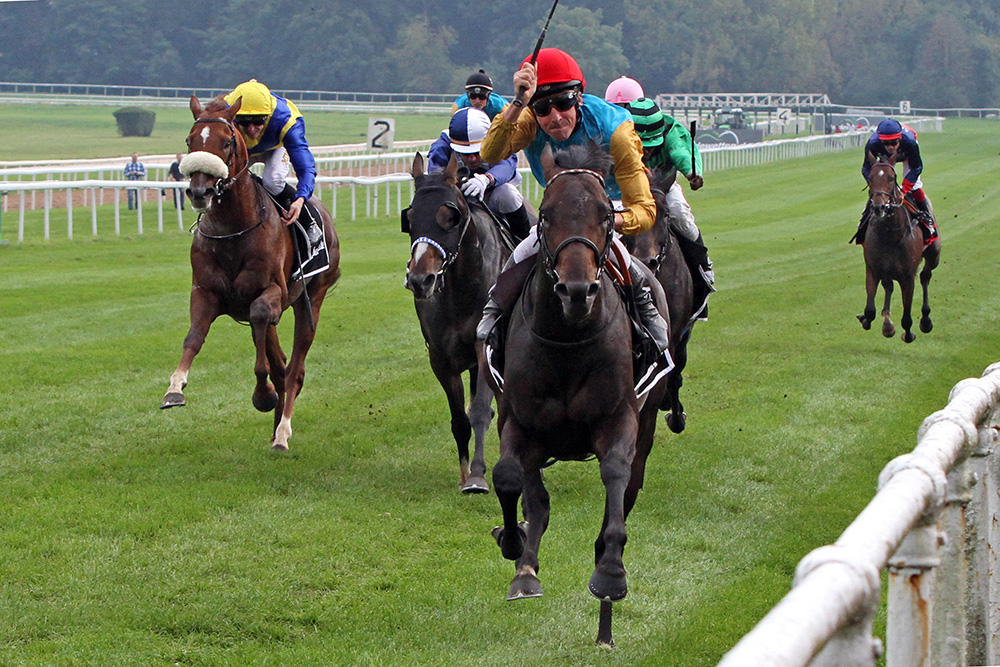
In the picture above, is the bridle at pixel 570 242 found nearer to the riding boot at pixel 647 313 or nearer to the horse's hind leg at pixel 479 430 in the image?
Result: the riding boot at pixel 647 313

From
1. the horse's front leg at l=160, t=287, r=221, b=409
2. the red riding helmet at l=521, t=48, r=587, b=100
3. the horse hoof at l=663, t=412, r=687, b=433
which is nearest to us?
the red riding helmet at l=521, t=48, r=587, b=100

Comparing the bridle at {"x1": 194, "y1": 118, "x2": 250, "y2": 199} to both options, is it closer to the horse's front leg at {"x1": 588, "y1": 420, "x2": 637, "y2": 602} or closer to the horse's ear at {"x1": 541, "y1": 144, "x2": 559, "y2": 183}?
the horse's ear at {"x1": 541, "y1": 144, "x2": 559, "y2": 183}

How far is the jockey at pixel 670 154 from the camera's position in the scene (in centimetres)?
751

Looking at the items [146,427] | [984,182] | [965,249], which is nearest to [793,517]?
[146,427]

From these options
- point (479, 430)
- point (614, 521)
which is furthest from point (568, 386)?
point (479, 430)

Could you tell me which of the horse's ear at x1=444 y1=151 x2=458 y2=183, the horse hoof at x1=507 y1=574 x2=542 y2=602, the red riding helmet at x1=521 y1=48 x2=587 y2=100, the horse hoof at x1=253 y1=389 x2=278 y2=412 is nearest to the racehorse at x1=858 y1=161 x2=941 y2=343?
the horse's ear at x1=444 y1=151 x2=458 y2=183

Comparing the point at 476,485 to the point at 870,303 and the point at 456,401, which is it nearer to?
the point at 456,401

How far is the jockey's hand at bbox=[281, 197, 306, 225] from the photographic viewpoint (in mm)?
8188

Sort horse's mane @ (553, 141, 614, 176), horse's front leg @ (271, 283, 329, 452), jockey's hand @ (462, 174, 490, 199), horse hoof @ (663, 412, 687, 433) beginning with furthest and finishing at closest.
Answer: horse hoof @ (663, 412, 687, 433) → horse's front leg @ (271, 283, 329, 452) → jockey's hand @ (462, 174, 490, 199) → horse's mane @ (553, 141, 614, 176)

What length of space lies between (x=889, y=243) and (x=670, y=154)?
17.5ft

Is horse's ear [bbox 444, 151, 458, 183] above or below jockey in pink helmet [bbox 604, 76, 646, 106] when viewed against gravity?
below

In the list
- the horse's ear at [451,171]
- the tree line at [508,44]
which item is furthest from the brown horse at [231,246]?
the tree line at [508,44]

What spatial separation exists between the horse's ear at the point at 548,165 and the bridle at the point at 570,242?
0.04 m

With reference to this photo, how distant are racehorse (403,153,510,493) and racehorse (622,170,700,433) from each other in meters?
0.81
